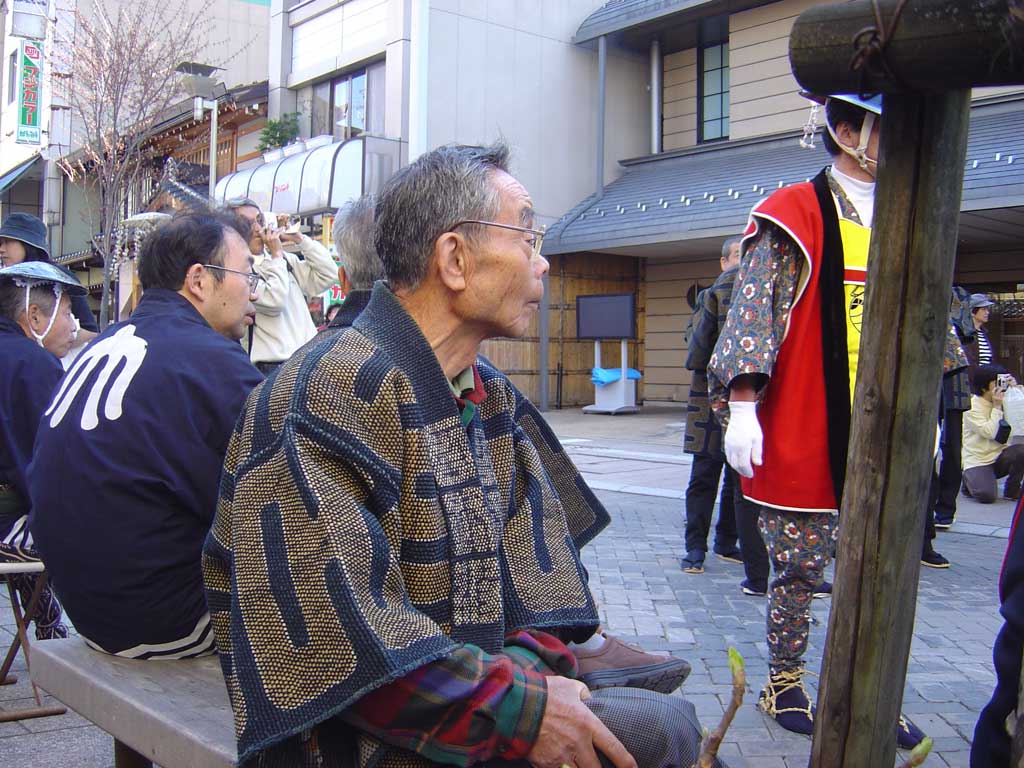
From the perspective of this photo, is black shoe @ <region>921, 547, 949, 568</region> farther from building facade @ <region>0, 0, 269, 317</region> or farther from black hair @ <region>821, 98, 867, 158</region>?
building facade @ <region>0, 0, 269, 317</region>

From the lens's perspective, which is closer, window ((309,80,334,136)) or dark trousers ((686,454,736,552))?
dark trousers ((686,454,736,552))

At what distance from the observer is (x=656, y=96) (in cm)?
1883

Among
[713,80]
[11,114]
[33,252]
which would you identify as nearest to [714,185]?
[713,80]

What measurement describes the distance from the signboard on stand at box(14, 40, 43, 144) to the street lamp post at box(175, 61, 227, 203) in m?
4.01

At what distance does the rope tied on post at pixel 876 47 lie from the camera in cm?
149

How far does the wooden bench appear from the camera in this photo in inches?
78.4

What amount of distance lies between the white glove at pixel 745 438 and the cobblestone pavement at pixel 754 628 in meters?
0.98

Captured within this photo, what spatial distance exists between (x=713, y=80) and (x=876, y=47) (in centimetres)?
1767

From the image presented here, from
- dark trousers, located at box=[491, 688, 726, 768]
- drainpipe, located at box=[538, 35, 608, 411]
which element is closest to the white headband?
dark trousers, located at box=[491, 688, 726, 768]

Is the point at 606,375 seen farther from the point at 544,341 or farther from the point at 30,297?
the point at 30,297

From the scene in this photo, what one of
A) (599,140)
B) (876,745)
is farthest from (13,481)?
(599,140)

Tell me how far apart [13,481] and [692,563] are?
3776 mm

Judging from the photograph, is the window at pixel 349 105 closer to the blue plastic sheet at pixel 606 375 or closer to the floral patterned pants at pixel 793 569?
the blue plastic sheet at pixel 606 375

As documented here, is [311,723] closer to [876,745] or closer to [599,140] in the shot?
[876,745]
